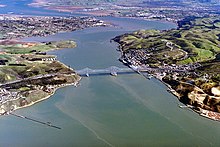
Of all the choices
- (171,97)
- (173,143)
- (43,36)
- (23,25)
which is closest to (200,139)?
(173,143)

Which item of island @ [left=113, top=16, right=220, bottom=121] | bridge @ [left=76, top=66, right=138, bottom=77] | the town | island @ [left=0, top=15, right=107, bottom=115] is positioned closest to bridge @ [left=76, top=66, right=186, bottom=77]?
bridge @ [left=76, top=66, right=138, bottom=77]

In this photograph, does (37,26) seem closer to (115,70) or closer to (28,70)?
(28,70)

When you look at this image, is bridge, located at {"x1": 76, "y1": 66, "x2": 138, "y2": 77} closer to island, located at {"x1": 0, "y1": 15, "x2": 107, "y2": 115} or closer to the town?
island, located at {"x1": 0, "y1": 15, "x2": 107, "y2": 115}

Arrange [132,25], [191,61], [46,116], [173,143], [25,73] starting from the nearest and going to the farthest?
[173,143] → [46,116] → [25,73] → [191,61] → [132,25]

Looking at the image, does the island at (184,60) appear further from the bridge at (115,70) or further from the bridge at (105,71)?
the bridge at (105,71)

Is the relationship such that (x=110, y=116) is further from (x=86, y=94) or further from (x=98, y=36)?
(x=98, y=36)

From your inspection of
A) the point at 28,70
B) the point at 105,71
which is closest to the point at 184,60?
the point at 105,71
